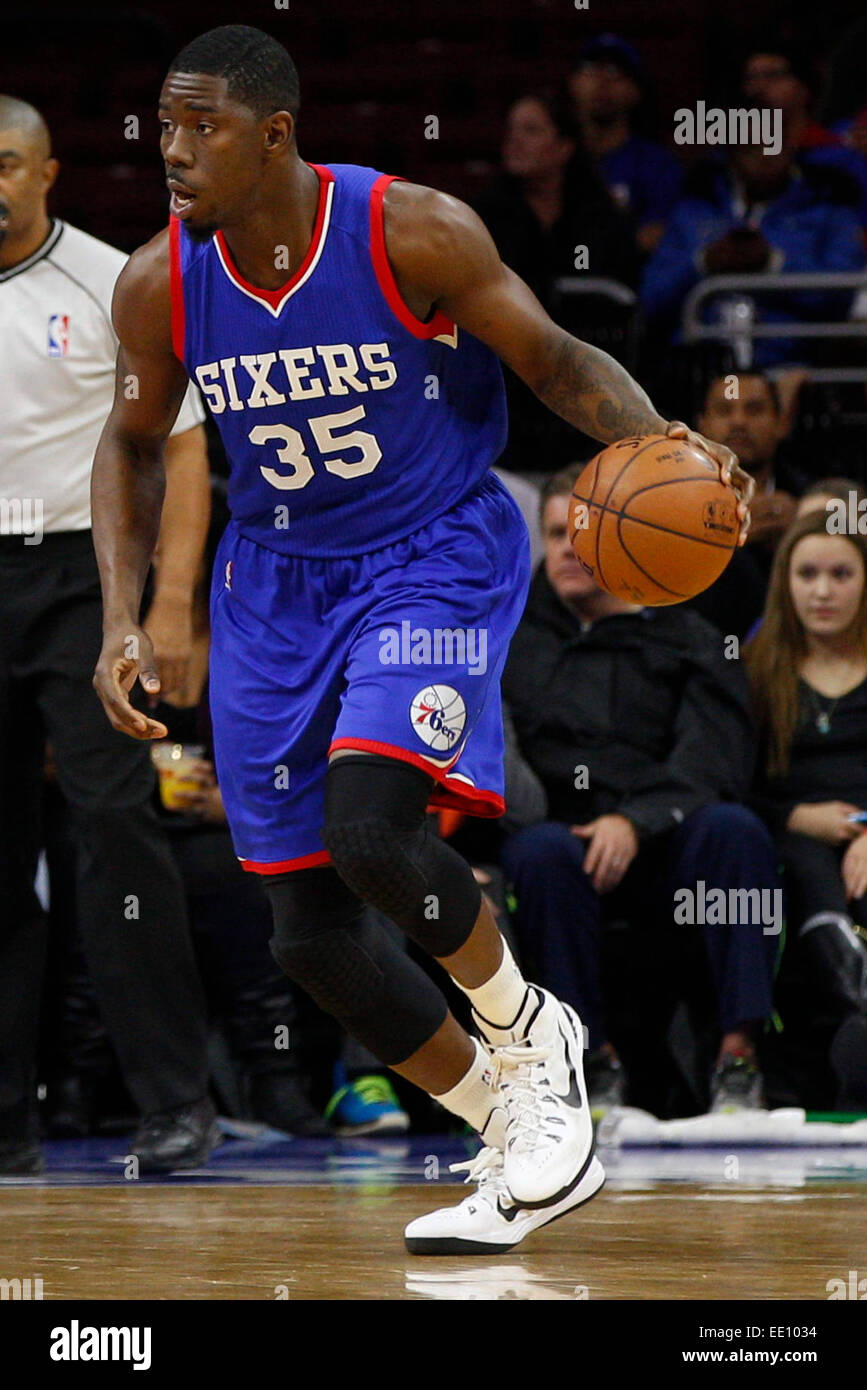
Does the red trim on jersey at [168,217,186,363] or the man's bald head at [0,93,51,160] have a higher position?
the man's bald head at [0,93,51,160]

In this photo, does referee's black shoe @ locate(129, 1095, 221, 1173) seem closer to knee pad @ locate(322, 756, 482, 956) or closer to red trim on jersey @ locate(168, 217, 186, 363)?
knee pad @ locate(322, 756, 482, 956)

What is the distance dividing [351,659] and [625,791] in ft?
6.83

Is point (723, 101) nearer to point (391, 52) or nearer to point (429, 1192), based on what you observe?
point (391, 52)

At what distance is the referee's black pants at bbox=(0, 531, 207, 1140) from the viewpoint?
163 inches

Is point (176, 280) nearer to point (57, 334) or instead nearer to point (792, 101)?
point (57, 334)

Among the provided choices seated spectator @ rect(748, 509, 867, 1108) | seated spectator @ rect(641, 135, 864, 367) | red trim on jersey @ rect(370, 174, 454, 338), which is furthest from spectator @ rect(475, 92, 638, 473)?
red trim on jersey @ rect(370, 174, 454, 338)

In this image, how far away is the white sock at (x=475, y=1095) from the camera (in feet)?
10.8

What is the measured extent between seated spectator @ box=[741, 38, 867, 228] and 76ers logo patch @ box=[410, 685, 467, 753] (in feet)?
16.1

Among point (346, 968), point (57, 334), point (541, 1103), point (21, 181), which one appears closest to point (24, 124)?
point (21, 181)

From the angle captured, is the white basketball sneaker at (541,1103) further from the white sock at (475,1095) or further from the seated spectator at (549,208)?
the seated spectator at (549,208)

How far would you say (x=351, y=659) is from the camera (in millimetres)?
3053

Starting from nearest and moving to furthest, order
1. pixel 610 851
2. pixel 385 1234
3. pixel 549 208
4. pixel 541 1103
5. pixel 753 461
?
1. pixel 541 1103
2. pixel 385 1234
3. pixel 610 851
4. pixel 753 461
5. pixel 549 208

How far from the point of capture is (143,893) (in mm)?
4180

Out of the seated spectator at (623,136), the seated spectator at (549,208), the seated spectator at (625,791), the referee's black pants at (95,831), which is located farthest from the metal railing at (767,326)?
the referee's black pants at (95,831)
